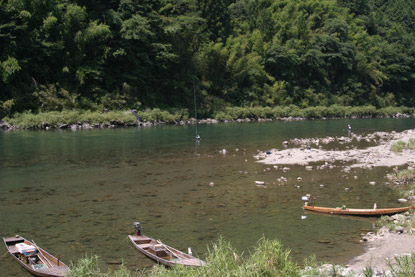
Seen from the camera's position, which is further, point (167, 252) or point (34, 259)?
point (167, 252)

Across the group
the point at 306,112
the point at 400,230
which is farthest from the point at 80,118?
the point at 400,230

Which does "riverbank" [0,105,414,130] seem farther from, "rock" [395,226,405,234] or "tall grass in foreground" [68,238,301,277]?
"tall grass in foreground" [68,238,301,277]

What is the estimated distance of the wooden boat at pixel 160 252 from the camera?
24.8 feet

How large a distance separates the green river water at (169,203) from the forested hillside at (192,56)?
71.5 ft

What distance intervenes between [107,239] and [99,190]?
5117 mm

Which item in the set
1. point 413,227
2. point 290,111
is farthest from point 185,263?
point 290,111

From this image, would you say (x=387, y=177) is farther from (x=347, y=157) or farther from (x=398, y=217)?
(x=398, y=217)

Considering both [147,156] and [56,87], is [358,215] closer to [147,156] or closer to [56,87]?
[147,156]

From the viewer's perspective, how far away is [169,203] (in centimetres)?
1260

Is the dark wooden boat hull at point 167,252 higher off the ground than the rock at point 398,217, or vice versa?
the rock at point 398,217

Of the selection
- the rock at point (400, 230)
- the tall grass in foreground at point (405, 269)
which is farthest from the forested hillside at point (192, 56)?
the tall grass in foreground at point (405, 269)

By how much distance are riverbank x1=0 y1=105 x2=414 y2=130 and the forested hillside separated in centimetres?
169

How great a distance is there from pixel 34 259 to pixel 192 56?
47.2 m

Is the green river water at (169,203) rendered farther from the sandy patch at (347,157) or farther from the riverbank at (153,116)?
the riverbank at (153,116)
